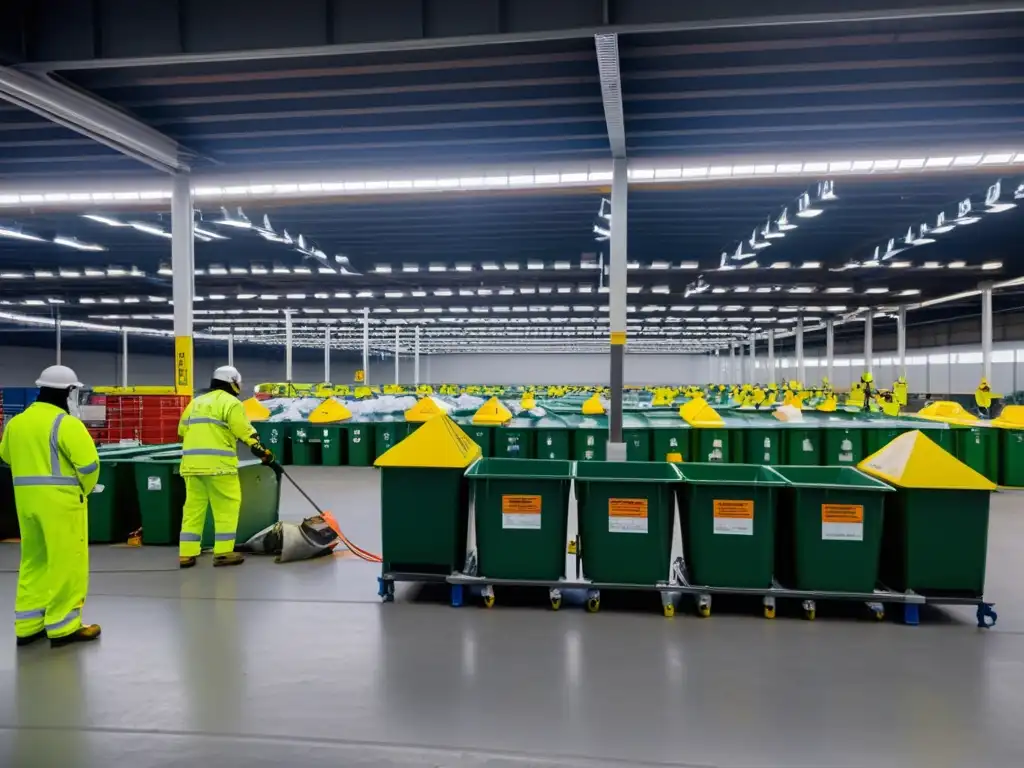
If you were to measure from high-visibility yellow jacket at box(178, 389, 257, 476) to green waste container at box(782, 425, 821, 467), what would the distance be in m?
8.57

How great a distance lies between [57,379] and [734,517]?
4.96 metres

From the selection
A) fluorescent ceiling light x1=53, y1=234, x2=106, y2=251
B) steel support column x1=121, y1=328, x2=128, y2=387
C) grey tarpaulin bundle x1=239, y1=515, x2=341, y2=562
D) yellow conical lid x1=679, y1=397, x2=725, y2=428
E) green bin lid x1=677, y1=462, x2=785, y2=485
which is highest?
fluorescent ceiling light x1=53, y1=234, x2=106, y2=251

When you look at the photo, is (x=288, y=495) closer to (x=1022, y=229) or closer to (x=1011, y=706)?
(x=1011, y=706)

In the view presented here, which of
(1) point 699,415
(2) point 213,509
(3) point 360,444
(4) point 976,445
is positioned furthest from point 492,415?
(4) point 976,445

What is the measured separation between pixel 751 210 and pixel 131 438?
1446 centimetres

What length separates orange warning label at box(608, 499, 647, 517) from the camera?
477cm

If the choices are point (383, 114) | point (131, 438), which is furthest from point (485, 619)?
point (131, 438)

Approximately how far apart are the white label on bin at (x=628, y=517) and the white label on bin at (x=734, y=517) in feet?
1.79

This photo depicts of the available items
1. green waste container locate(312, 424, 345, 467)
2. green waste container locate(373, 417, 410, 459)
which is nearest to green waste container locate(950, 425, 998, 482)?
green waste container locate(373, 417, 410, 459)

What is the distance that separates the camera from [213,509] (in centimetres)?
590

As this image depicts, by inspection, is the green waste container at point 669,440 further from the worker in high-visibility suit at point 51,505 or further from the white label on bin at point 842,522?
the worker in high-visibility suit at point 51,505

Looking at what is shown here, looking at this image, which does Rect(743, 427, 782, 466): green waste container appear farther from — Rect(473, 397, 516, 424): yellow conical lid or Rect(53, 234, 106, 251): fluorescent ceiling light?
Rect(53, 234, 106, 251): fluorescent ceiling light

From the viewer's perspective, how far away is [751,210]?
12.9 m

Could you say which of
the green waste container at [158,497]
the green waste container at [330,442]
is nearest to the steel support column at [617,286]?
the green waste container at [330,442]
